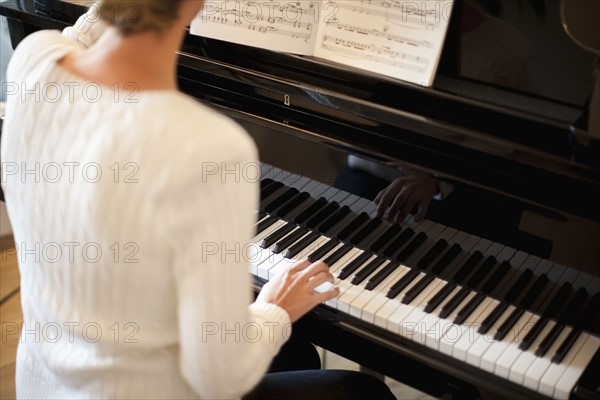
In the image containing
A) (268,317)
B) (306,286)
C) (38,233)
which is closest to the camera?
(38,233)

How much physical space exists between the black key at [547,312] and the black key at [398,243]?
0.30 meters

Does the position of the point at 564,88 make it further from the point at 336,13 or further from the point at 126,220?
the point at 126,220

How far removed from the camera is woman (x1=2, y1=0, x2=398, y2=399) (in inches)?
37.2

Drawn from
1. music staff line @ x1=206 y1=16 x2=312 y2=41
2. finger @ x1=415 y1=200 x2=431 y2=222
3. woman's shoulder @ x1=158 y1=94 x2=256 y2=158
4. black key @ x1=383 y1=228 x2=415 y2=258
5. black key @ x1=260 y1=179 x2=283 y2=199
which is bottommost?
black key @ x1=383 y1=228 x2=415 y2=258

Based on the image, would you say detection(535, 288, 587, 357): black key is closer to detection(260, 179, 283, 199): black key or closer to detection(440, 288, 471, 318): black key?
detection(440, 288, 471, 318): black key

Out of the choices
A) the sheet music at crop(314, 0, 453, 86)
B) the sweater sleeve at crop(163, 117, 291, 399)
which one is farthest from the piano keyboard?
the sweater sleeve at crop(163, 117, 291, 399)

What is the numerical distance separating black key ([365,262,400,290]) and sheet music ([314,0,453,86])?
0.39 metres

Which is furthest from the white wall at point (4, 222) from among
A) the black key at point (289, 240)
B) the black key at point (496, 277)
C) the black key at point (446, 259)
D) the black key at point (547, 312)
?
the black key at point (547, 312)

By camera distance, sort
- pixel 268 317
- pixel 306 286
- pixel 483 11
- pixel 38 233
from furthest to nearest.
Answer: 1. pixel 483 11
2. pixel 306 286
3. pixel 268 317
4. pixel 38 233

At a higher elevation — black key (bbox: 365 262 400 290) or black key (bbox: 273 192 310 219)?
black key (bbox: 273 192 310 219)

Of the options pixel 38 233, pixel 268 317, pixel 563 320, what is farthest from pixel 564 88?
pixel 38 233

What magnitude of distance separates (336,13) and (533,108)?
46 centimetres

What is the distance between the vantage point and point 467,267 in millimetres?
1461

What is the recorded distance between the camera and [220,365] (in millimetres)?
1050
